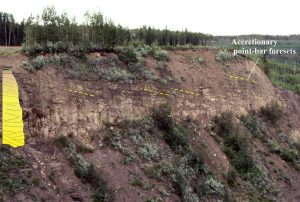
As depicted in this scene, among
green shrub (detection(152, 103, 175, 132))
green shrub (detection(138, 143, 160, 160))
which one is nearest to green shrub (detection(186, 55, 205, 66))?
green shrub (detection(152, 103, 175, 132))

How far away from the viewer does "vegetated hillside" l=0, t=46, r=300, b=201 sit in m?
18.3

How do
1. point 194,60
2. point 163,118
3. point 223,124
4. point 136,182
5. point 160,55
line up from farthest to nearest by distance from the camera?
point 194,60
point 160,55
point 223,124
point 163,118
point 136,182

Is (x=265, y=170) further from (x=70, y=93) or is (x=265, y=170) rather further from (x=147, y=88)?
(x=70, y=93)

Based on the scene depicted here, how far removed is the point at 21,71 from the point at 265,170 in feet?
53.1

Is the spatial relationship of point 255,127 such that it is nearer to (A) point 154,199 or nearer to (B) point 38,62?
(A) point 154,199

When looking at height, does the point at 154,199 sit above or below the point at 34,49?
below

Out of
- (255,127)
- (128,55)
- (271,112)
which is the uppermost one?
(128,55)

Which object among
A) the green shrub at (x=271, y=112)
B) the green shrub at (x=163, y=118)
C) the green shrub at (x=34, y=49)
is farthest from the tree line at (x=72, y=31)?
the green shrub at (x=271, y=112)

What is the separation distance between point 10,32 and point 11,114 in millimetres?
27042

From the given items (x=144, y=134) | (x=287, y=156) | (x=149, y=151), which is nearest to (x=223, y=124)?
(x=287, y=156)

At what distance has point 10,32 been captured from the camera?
4300cm

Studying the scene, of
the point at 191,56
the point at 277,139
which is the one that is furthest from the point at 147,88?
the point at 277,139

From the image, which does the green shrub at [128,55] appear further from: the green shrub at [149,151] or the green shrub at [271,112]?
the green shrub at [271,112]

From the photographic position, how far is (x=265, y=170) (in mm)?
27031
